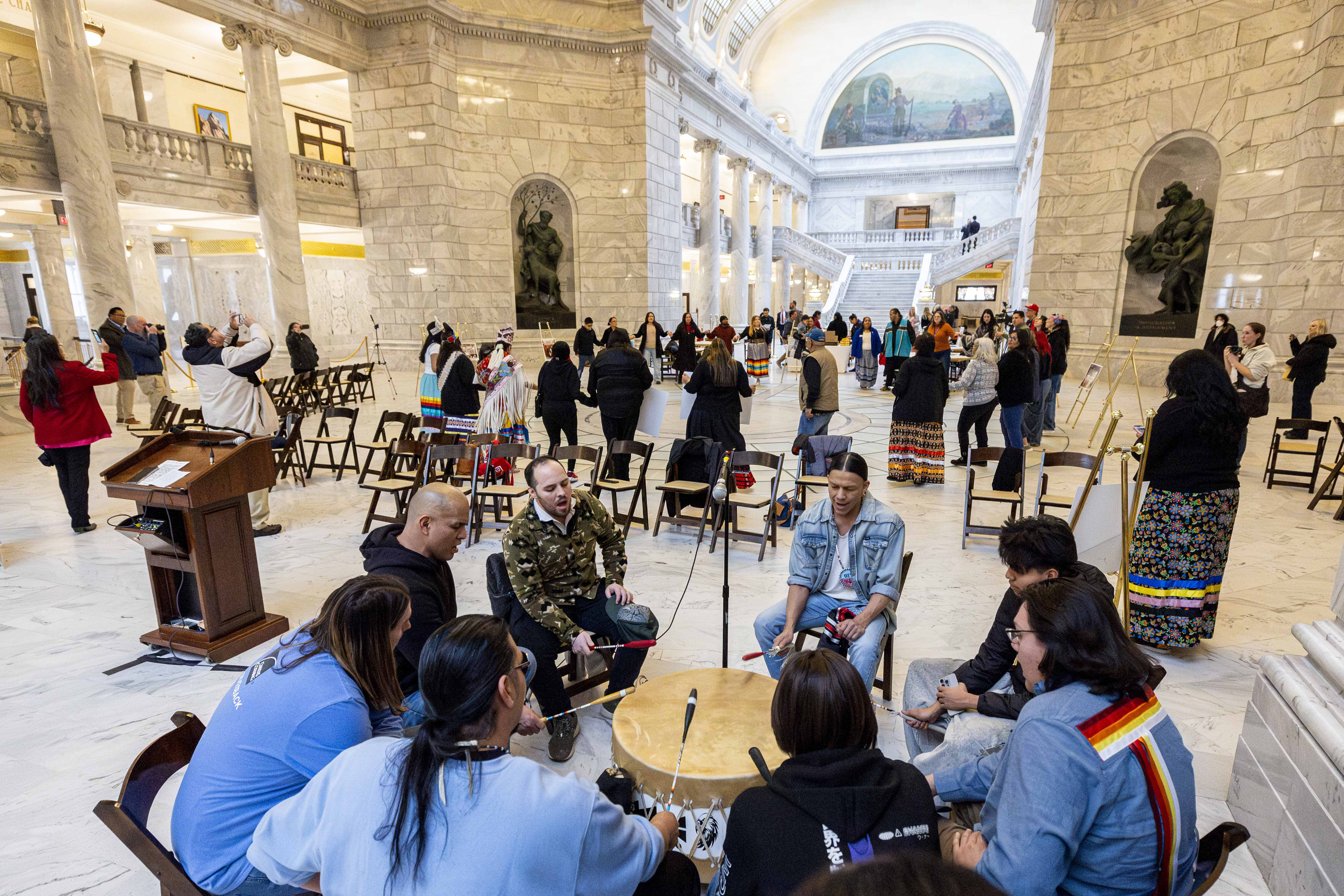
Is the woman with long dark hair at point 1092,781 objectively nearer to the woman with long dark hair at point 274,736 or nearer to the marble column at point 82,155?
the woman with long dark hair at point 274,736

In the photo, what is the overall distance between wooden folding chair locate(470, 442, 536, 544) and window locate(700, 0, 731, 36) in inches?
914

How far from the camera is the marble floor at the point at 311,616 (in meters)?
2.81

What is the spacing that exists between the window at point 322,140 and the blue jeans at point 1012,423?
17.8m

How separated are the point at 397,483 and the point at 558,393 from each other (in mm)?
1959

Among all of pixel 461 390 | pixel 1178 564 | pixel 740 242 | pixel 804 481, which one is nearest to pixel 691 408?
pixel 804 481

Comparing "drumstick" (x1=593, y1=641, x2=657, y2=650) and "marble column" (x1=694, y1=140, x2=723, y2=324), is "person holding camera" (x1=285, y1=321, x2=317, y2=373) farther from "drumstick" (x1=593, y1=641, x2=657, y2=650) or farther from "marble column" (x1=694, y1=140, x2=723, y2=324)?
"marble column" (x1=694, y1=140, x2=723, y2=324)

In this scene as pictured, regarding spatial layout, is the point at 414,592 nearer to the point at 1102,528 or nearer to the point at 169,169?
the point at 1102,528

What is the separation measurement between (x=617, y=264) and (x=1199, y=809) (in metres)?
16.8

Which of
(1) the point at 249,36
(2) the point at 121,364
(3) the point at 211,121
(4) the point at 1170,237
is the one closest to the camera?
(2) the point at 121,364

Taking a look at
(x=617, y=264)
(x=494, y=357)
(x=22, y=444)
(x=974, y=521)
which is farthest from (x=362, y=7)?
(x=974, y=521)

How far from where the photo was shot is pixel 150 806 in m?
1.77

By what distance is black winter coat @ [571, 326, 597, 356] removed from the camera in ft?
47.4

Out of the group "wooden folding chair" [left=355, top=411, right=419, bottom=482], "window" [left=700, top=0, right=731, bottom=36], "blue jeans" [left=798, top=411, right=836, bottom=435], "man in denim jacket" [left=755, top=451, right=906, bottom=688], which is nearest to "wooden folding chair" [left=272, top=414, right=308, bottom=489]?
"wooden folding chair" [left=355, top=411, right=419, bottom=482]

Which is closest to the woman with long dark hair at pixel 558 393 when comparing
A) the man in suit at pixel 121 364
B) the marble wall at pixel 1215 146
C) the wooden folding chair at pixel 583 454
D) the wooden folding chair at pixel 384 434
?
the wooden folding chair at pixel 583 454
